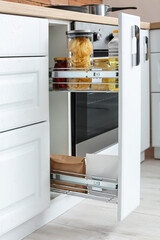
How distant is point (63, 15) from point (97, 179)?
653 mm

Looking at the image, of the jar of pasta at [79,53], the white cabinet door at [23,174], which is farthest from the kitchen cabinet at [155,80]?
the white cabinet door at [23,174]

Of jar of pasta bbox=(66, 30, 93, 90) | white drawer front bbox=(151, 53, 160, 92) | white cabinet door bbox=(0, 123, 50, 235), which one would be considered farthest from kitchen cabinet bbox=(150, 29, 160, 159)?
white cabinet door bbox=(0, 123, 50, 235)

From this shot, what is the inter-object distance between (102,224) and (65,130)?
42 cm

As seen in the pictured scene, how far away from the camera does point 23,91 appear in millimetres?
1399

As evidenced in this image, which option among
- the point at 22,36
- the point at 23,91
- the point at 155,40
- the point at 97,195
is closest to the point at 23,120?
the point at 23,91

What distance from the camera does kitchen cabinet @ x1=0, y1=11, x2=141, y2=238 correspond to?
4.46ft

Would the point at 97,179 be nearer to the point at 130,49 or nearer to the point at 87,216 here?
the point at 87,216

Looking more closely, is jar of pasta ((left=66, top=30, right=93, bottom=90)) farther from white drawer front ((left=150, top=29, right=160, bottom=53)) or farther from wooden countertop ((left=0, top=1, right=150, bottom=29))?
white drawer front ((left=150, top=29, right=160, bottom=53))

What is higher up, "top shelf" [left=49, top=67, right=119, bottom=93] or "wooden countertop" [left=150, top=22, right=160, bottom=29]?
"wooden countertop" [left=150, top=22, right=160, bottom=29]

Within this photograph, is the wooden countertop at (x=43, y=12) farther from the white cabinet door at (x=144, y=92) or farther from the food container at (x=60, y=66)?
the white cabinet door at (x=144, y=92)

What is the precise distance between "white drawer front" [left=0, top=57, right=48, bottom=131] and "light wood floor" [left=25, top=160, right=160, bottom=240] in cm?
44

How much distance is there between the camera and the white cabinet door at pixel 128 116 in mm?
1357

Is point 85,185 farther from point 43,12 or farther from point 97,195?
point 43,12

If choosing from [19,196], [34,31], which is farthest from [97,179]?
[34,31]
